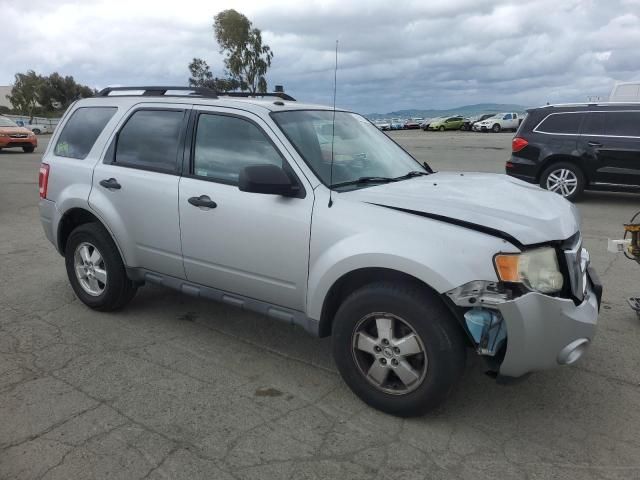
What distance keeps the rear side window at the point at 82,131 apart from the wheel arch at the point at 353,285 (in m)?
2.60

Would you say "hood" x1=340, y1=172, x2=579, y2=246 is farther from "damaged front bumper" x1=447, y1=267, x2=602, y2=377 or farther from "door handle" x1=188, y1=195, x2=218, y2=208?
"door handle" x1=188, y1=195, x2=218, y2=208

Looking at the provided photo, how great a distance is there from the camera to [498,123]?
156ft

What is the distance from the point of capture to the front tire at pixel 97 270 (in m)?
4.52

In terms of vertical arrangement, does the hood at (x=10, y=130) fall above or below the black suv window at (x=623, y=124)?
below

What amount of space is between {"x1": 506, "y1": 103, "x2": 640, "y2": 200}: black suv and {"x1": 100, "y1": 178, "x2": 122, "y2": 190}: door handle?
8.07 meters

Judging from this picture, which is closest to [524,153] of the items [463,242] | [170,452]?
[463,242]

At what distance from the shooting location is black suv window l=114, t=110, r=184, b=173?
4.16 metres

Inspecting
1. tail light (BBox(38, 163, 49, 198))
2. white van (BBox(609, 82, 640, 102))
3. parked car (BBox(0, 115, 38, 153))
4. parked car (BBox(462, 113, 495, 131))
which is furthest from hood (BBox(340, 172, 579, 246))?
parked car (BBox(462, 113, 495, 131))

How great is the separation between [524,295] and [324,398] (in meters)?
1.36

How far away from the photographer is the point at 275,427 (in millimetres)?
3090

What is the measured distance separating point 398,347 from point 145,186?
229cm

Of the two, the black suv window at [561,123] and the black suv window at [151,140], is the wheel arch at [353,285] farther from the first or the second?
the black suv window at [561,123]

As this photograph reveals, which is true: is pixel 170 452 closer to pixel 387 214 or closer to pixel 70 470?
pixel 70 470

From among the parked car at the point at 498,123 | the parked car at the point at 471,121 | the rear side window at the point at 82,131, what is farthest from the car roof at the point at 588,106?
the parked car at the point at 471,121
